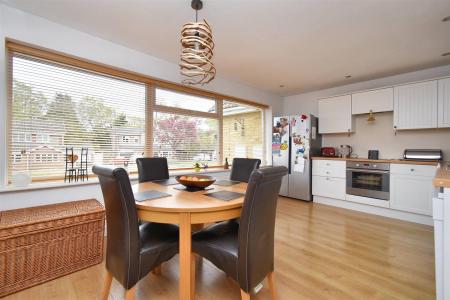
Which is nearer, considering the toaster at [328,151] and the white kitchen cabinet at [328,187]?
the white kitchen cabinet at [328,187]

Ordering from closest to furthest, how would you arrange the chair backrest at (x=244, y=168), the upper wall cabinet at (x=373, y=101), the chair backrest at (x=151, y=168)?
the chair backrest at (x=151, y=168) < the chair backrest at (x=244, y=168) < the upper wall cabinet at (x=373, y=101)

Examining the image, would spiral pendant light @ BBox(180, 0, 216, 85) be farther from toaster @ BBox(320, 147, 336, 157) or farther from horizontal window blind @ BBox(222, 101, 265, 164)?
toaster @ BBox(320, 147, 336, 157)

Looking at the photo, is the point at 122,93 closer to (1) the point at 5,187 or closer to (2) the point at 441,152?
(1) the point at 5,187

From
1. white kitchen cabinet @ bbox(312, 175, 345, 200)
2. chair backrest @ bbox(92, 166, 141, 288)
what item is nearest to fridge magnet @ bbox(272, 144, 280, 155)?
white kitchen cabinet @ bbox(312, 175, 345, 200)

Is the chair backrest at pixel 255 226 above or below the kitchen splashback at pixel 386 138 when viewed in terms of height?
below

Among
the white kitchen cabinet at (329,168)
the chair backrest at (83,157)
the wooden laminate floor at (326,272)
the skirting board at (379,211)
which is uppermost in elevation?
the chair backrest at (83,157)

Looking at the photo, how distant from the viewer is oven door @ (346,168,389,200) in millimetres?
3387

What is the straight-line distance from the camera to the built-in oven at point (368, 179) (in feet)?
11.1

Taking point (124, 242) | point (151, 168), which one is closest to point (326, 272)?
point (124, 242)

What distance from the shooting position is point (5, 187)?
76.7 inches

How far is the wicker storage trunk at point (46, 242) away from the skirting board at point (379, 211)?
3.81 metres

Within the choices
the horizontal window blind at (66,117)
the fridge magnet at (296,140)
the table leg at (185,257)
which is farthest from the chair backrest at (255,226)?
the fridge magnet at (296,140)

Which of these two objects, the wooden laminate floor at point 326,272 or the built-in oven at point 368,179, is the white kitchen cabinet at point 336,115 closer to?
the built-in oven at point 368,179

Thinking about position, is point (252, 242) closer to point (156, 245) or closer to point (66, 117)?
point (156, 245)
